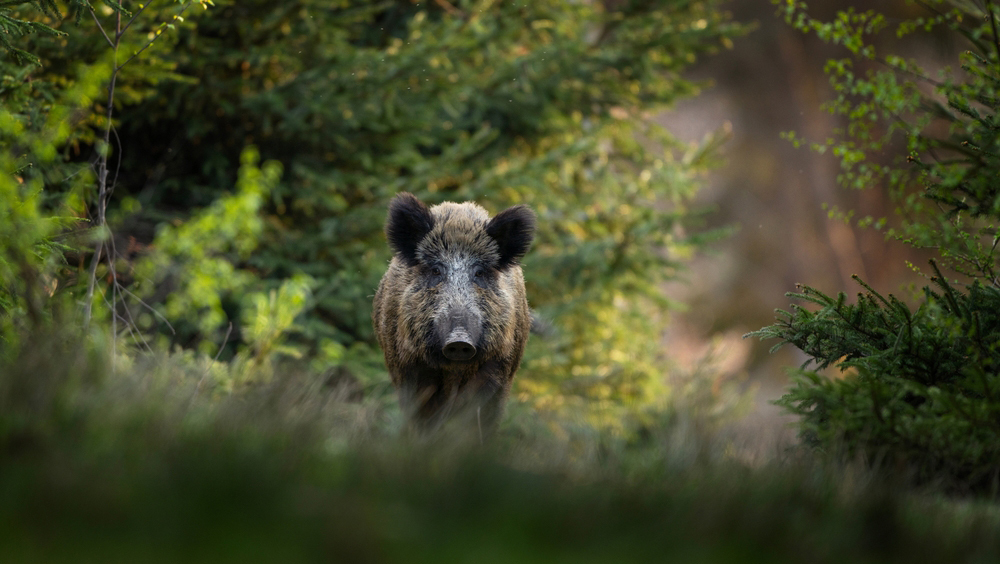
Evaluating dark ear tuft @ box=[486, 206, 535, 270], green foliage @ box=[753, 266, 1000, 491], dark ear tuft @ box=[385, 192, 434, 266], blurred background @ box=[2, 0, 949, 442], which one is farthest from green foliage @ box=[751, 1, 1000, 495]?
blurred background @ box=[2, 0, 949, 442]

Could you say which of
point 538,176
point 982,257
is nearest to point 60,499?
point 982,257

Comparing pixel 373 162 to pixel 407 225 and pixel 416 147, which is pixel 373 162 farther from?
pixel 407 225

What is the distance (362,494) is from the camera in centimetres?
197

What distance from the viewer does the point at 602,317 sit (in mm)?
10688

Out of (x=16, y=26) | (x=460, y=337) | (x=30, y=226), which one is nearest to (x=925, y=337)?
(x=460, y=337)

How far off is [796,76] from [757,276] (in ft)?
20.1

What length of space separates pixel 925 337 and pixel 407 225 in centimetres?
302

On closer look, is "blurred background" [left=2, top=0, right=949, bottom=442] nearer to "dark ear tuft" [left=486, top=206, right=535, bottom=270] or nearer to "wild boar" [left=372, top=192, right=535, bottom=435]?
"wild boar" [left=372, top=192, right=535, bottom=435]

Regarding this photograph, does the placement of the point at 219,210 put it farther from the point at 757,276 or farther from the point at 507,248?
the point at 757,276

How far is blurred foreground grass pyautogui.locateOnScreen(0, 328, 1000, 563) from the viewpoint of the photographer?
172 cm

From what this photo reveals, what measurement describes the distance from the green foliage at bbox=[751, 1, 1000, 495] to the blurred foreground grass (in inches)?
10.9

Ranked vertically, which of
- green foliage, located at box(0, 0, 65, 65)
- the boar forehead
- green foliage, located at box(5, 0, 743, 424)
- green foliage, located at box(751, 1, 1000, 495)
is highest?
green foliage, located at box(5, 0, 743, 424)

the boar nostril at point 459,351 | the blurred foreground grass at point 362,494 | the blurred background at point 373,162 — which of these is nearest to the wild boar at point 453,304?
the boar nostril at point 459,351

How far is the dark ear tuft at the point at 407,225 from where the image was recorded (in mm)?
4883
